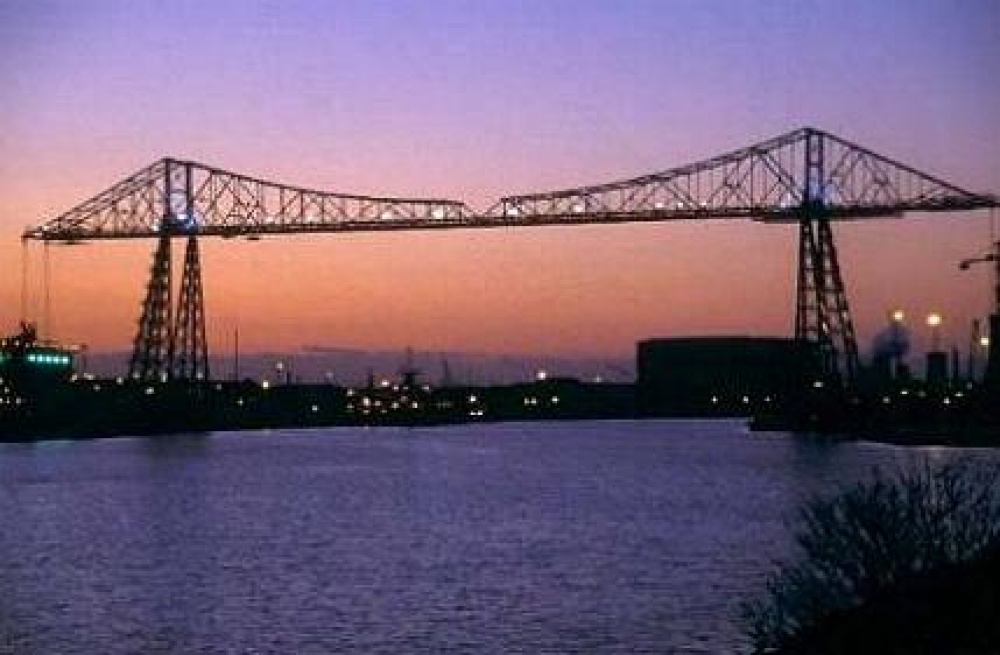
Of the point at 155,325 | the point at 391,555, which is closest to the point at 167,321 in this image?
the point at 155,325

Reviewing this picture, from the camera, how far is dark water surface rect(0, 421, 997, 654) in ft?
63.9

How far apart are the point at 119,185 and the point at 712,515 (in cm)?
5234

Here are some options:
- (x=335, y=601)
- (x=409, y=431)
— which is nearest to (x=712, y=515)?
(x=335, y=601)

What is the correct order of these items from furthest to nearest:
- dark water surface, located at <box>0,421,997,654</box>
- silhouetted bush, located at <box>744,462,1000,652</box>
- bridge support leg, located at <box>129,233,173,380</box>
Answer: bridge support leg, located at <box>129,233,173,380</box> < dark water surface, located at <box>0,421,997,654</box> < silhouetted bush, located at <box>744,462,1000,652</box>

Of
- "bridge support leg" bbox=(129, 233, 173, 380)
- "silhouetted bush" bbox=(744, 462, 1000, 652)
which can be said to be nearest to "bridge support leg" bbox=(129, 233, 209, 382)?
"bridge support leg" bbox=(129, 233, 173, 380)

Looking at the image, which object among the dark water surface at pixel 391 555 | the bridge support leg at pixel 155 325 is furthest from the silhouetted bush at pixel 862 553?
the bridge support leg at pixel 155 325

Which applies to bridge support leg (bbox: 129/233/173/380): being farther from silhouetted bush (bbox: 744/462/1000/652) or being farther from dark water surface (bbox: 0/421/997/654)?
silhouetted bush (bbox: 744/462/1000/652)

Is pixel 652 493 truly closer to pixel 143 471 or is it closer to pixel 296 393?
pixel 143 471

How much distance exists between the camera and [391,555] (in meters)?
28.0

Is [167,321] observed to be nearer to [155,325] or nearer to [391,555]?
[155,325]

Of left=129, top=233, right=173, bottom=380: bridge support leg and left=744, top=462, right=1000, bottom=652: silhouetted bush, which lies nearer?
left=744, top=462, right=1000, bottom=652: silhouetted bush

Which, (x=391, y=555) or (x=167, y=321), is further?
(x=167, y=321)

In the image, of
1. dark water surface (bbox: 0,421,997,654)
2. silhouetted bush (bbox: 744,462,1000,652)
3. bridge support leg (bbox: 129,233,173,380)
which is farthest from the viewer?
bridge support leg (bbox: 129,233,173,380)

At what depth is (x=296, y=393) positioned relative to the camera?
446 ft
